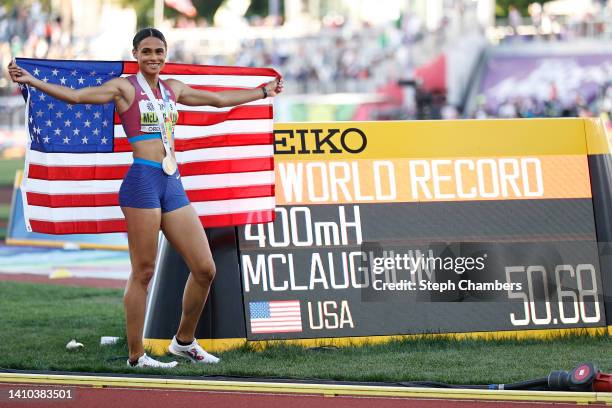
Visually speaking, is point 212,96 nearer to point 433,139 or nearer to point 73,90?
point 73,90

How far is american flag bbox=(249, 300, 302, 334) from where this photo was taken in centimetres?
802

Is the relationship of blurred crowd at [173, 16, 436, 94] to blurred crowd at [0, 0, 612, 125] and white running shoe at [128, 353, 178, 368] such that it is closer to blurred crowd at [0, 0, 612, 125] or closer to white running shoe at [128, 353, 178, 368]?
blurred crowd at [0, 0, 612, 125]

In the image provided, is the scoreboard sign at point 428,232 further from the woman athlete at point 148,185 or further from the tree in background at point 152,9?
the tree in background at point 152,9

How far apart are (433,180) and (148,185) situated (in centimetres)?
194

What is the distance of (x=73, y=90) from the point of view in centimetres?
717

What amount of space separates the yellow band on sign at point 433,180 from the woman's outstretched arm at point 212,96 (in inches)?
24.2

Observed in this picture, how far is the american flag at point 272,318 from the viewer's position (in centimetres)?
802

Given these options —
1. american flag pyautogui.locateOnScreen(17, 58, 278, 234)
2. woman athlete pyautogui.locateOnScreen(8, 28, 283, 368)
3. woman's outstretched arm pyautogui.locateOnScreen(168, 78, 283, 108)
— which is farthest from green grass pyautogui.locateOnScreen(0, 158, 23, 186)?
woman athlete pyautogui.locateOnScreen(8, 28, 283, 368)

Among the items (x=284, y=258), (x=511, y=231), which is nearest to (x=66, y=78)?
(x=284, y=258)

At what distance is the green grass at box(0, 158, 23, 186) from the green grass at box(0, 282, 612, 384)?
19.1m

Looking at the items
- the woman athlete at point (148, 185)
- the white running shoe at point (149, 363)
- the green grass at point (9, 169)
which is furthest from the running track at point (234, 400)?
the green grass at point (9, 169)

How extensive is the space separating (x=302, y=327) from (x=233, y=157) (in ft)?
3.85

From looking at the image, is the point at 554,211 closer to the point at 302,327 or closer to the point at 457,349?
the point at 457,349

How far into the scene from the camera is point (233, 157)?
325 inches
